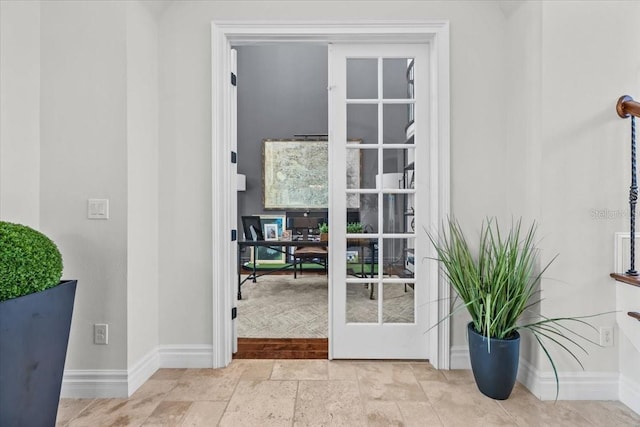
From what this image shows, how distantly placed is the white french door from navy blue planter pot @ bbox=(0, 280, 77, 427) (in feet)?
5.19

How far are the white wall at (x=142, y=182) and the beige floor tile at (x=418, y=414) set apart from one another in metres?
1.60

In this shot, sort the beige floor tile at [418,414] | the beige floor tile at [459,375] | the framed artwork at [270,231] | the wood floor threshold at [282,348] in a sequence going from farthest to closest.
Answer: the framed artwork at [270,231]
the wood floor threshold at [282,348]
the beige floor tile at [459,375]
the beige floor tile at [418,414]

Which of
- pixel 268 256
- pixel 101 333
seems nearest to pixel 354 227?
pixel 101 333

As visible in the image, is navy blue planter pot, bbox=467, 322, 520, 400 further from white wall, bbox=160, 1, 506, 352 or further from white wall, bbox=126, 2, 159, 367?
white wall, bbox=126, 2, 159, 367

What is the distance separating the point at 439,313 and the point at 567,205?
1.01 m

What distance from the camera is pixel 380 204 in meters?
2.54

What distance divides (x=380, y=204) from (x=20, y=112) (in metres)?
2.22

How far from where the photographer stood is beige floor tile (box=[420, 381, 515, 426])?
5.94ft

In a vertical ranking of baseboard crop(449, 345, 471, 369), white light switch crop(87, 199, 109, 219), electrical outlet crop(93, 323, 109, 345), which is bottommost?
baseboard crop(449, 345, 471, 369)

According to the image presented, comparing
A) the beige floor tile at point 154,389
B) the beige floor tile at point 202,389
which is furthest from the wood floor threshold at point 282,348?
the beige floor tile at point 154,389

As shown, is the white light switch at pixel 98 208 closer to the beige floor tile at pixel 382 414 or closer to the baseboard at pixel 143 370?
the baseboard at pixel 143 370

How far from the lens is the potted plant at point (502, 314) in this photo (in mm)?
1949

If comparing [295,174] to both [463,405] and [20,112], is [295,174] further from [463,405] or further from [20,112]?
[463,405]

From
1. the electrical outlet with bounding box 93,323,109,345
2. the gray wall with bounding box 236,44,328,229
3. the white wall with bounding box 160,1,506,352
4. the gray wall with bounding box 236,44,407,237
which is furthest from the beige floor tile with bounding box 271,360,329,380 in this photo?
the gray wall with bounding box 236,44,328,229
